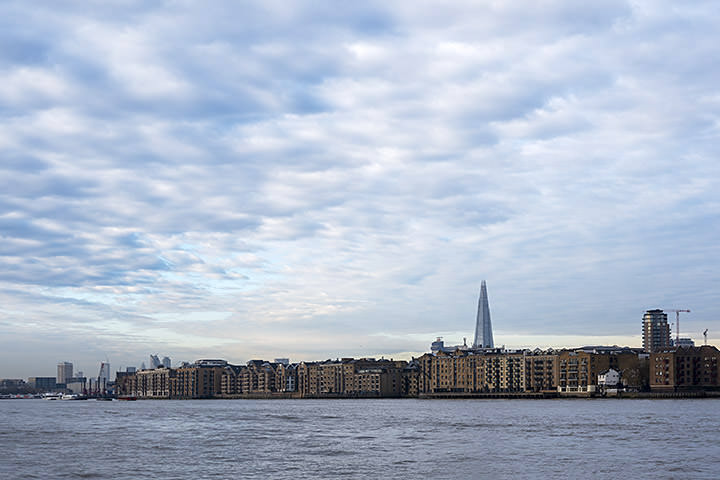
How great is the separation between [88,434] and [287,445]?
1215 inches

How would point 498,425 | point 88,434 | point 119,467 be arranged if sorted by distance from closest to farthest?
point 119,467 < point 88,434 < point 498,425

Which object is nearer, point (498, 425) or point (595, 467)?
point (595, 467)


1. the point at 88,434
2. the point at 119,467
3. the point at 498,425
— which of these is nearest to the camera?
the point at 119,467

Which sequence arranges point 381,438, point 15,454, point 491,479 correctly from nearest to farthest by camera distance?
point 491,479
point 15,454
point 381,438

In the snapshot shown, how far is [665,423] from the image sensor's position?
3944 inches

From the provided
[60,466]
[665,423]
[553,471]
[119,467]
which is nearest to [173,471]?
[119,467]

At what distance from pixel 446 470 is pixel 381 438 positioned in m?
27.6

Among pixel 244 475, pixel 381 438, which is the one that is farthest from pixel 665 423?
pixel 244 475

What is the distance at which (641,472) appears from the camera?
52.3 metres

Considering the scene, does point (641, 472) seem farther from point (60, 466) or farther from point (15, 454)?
point (15, 454)

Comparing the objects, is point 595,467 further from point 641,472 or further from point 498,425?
point 498,425

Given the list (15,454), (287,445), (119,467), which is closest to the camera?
(119,467)

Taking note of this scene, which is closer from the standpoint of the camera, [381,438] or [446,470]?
[446,470]

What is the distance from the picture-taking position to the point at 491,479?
49031 mm
